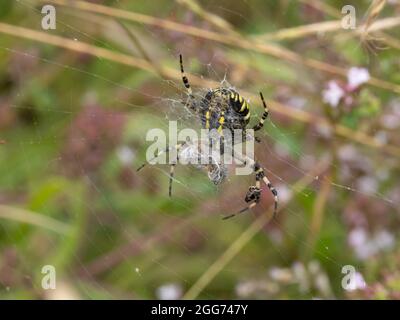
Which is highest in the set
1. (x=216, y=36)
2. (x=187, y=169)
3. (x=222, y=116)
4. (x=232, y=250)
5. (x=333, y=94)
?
(x=216, y=36)

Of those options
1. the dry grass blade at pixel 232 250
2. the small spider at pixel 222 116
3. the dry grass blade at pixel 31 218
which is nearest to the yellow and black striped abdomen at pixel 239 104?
the small spider at pixel 222 116

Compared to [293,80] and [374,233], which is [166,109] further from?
[374,233]

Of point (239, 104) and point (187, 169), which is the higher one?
point (239, 104)

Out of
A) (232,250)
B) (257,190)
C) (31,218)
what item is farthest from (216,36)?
(31,218)

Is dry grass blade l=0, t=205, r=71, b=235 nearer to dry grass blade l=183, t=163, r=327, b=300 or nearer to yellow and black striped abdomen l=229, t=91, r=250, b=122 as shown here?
dry grass blade l=183, t=163, r=327, b=300

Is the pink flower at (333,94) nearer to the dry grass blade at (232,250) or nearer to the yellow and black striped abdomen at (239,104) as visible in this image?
the dry grass blade at (232,250)

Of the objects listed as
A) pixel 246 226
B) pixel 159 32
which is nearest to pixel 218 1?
pixel 159 32

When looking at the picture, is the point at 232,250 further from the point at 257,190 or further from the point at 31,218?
the point at 31,218
